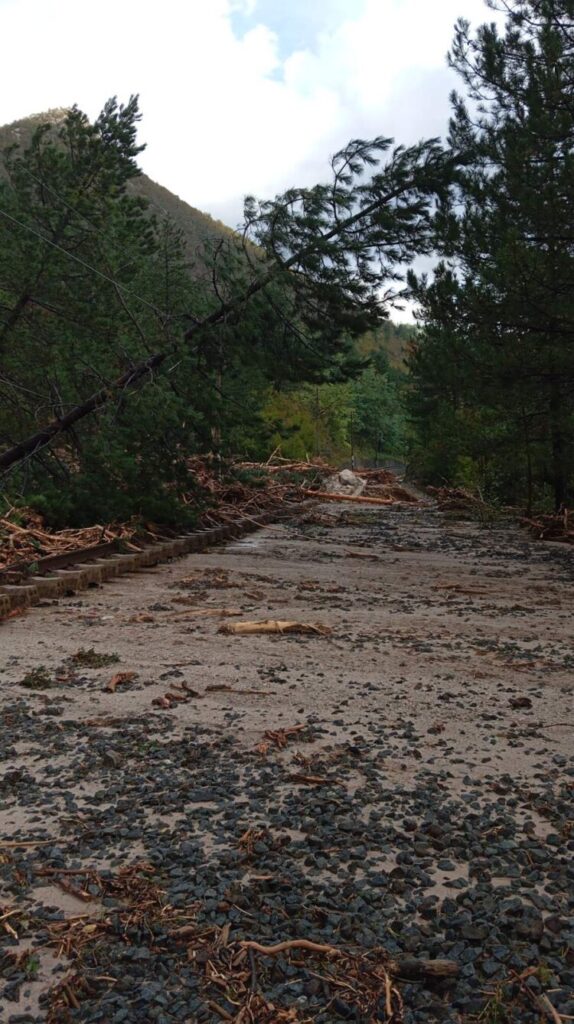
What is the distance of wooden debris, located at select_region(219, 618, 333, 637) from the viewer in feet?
17.0

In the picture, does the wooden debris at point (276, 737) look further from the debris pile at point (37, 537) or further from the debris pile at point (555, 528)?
the debris pile at point (555, 528)

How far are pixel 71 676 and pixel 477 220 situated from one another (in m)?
9.38

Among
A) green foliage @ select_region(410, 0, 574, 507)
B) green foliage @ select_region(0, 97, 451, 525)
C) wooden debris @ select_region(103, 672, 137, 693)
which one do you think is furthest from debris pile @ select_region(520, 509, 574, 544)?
wooden debris @ select_region(103, 672, 137, 693)

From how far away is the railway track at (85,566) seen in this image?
5834mm

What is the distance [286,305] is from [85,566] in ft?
13.8

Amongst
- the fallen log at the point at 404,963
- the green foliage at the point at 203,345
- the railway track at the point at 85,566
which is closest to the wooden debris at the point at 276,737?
the fallen log at the point at 404,963

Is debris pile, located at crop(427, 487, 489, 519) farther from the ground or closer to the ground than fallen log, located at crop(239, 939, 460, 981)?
closer to the ground

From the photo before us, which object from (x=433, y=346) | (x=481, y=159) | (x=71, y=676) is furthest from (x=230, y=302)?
(x=71, y=676)

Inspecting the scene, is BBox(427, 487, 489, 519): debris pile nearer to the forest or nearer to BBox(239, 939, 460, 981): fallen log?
the forest

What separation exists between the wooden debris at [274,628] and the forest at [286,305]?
3345mm

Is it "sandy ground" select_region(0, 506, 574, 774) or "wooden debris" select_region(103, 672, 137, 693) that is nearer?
"sandy ground" select_region(0, 506, 574, 774)

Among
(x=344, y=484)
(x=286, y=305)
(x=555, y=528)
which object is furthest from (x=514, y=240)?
(x=344, y=484)

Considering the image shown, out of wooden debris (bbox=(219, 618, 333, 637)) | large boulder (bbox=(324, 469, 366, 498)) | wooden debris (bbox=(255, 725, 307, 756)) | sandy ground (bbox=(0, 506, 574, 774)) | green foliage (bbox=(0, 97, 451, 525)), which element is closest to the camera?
wooden debris (bbox=(255, 725, 307, 756))

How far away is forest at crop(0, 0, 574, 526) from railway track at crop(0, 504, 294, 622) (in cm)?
51
